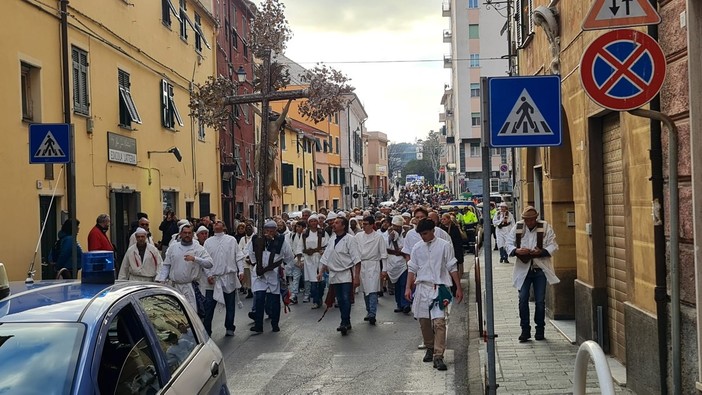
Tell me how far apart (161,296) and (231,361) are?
19.0 ft

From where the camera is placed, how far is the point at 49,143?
37.1ft

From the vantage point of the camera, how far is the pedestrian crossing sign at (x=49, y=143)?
11242mm

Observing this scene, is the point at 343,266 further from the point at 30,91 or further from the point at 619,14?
the point at 619,14

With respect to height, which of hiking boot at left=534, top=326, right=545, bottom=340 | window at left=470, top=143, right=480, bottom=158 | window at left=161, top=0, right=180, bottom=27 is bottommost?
hiking boot at left=534, top=326, right=545, bottom=340

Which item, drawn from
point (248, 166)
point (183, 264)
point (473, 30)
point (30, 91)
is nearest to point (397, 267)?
point (183, 264)

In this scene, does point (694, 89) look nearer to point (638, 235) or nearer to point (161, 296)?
point (638, 235)

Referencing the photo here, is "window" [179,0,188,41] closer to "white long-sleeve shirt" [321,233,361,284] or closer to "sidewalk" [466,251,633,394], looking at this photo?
"white long-sleeve shirt" [321,233,361,284]

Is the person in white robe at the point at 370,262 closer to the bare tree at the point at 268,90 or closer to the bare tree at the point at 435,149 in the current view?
the bare tree at the point at 268,90

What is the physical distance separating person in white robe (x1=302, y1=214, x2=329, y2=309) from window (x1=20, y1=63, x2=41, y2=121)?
5646 millimetres

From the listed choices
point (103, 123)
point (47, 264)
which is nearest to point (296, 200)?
point (103, 123)

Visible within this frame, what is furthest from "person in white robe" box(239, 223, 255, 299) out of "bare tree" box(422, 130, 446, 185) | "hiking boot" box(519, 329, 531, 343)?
"bare tree" box(422, 130, 446, 185)

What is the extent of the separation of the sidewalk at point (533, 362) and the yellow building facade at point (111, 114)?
7.61 m

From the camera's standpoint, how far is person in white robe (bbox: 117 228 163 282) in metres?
12.6

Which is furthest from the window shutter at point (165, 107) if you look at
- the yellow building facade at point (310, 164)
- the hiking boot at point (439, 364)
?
the yellow building facade at point (310, 164)
